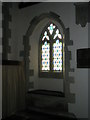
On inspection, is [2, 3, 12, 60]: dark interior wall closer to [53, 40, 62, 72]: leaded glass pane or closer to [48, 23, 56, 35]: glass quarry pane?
[48, 23, 56, 35]: glass quarry pane

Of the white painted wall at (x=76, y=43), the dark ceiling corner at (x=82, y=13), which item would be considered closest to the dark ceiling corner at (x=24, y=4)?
the white painted wall at (x=76, y=43)

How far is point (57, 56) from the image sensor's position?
16.1 feet

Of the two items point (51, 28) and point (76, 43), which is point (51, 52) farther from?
point (76, 43)

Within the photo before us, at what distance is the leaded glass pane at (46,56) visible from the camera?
5.09 meters

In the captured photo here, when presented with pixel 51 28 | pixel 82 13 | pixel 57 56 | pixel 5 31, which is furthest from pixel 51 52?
pixel 82 13

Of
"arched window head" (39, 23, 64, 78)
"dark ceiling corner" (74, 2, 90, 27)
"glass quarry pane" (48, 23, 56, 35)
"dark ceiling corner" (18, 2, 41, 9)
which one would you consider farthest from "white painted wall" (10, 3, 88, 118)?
"arched window head" (39, 23, 64, 78)

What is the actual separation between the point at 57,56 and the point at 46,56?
1.26 feet

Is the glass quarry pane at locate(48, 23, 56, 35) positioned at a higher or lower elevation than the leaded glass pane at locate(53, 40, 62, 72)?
higher

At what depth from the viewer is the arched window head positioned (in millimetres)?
4867

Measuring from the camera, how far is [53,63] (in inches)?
196

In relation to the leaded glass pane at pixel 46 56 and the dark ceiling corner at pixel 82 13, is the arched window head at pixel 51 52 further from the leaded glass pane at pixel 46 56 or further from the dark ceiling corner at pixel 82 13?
the dark ceiling corner at pixel 82 13

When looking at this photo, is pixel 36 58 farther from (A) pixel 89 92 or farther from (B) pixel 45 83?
(A) pixel 89 92

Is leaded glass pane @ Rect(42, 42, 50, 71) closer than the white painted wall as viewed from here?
No

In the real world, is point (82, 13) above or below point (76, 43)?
above
